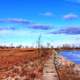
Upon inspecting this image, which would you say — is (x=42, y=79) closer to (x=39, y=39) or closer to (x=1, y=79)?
(x=1, y=79)

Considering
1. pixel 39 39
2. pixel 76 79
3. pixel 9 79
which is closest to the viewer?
pixel 76 79

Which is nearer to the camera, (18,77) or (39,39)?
(18,77)

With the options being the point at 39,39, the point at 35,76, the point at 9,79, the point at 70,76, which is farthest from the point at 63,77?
the point at 39,39

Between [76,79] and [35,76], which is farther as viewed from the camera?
[35,76]

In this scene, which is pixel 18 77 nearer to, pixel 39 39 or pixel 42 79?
pixel 42 79

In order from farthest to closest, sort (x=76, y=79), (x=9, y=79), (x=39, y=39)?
1. (x=39, y=39)
2. (x=9, y=79)
3. (x=76, y=79)

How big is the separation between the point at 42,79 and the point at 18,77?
4.88 feet

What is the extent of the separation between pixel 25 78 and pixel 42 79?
0.87 m

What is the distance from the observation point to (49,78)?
13.7 metres

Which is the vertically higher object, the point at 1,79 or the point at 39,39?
the point at 39,39

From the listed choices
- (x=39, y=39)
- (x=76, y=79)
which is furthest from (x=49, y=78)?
(x=39, y=39)

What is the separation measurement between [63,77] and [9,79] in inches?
94.8

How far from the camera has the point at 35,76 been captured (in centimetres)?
1430

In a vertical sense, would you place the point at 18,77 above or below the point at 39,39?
below
